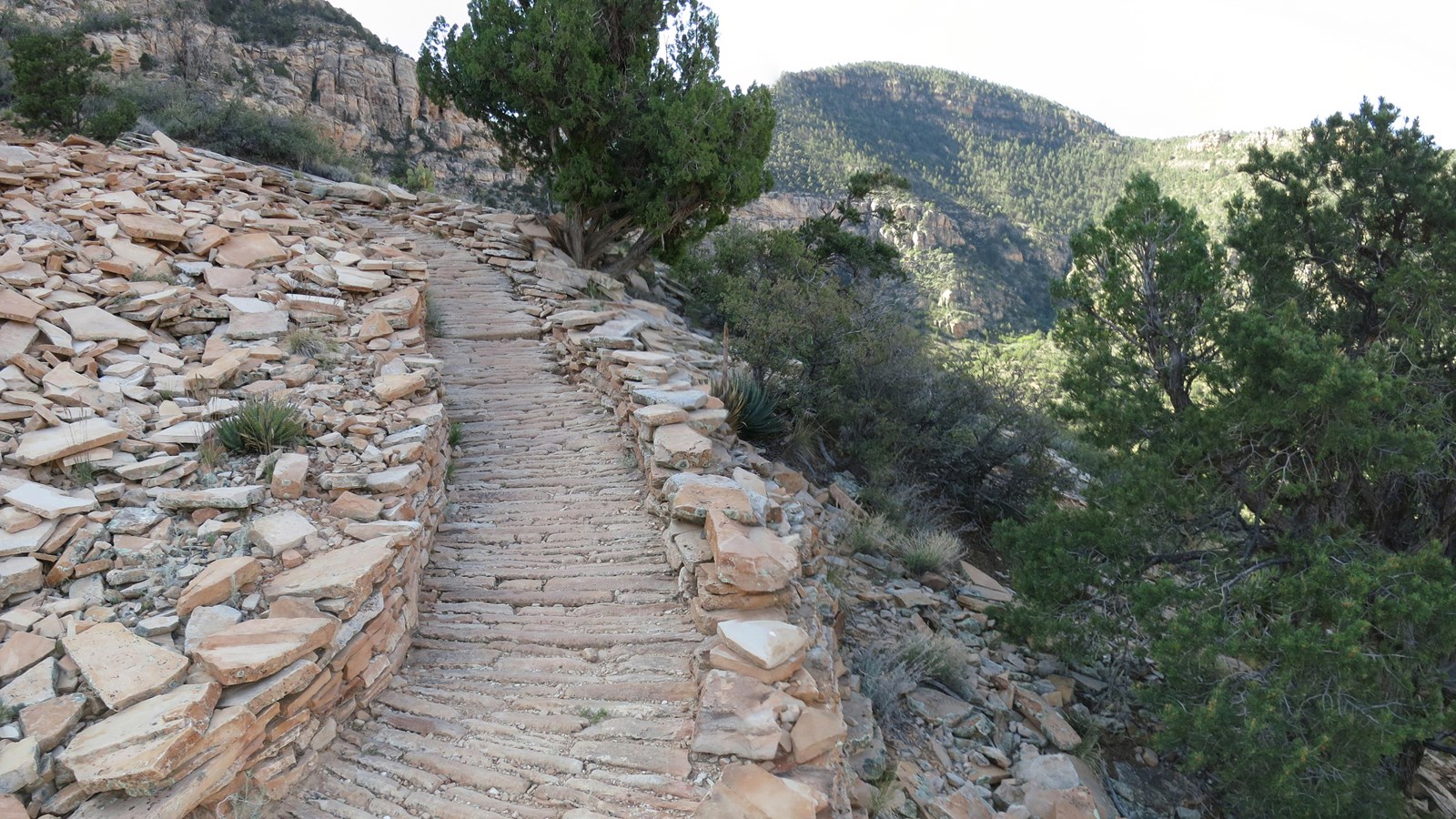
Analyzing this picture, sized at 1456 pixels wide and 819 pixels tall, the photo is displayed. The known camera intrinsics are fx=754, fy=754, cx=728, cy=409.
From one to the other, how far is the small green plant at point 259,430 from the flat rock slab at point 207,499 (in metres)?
0.61

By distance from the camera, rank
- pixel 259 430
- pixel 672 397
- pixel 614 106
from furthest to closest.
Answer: pixel 614 106, pixel 672 397, pixel 259 430

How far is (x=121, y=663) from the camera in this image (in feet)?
9.66

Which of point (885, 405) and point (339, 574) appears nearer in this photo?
point (339, 574)

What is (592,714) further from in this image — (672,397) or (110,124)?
(110,124)

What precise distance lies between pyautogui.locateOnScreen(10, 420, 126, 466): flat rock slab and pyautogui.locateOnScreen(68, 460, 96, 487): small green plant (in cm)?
11

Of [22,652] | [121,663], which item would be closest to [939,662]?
[121,663]

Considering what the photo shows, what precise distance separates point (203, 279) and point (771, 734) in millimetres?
6740

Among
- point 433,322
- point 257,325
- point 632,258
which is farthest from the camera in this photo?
point 632,258

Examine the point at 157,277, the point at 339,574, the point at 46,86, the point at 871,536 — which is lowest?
the point at 871,536

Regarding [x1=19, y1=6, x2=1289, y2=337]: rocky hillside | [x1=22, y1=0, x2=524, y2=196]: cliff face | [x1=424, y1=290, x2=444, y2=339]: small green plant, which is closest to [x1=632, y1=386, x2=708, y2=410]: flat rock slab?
[x1=424, y1=290, x2=444, y2=339]: small green plant

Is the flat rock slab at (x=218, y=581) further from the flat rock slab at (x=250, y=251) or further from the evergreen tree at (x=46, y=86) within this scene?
the evergreen tree at (x=46, y=86)

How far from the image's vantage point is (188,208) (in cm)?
817

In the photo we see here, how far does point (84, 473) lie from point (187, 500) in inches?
26.8

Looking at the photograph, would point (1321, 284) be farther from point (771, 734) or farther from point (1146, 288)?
point (771, 734)
